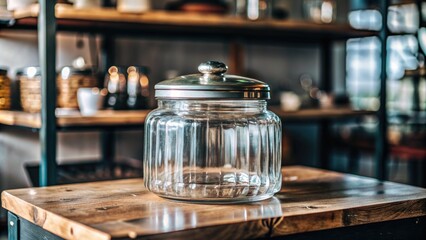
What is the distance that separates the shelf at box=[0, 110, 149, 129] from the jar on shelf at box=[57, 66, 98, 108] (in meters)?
0.06

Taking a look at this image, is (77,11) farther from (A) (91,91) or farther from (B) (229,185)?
(B) (229,185)

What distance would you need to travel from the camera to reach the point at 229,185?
159cm

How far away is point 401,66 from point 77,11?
11.2ft

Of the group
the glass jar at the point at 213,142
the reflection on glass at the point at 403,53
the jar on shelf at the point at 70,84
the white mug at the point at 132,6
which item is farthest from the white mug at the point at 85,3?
the reflection on glass at the point at 403,53

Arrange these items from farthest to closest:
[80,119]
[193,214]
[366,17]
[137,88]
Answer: [366,17] < [137,88] < [80,119] < [193,214]

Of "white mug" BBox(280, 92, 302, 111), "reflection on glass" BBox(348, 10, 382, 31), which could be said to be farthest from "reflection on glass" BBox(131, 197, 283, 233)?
"reflection on glass" BBox(348, 10, 382, 31)

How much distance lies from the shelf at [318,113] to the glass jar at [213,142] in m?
1.66

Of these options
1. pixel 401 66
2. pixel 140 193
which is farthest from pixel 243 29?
pixel 401 66

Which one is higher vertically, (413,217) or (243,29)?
(243,29)

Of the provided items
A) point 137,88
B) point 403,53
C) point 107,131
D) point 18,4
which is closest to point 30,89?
point 18,4

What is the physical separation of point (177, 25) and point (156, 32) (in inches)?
14.0

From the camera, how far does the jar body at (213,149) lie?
5.11 ft

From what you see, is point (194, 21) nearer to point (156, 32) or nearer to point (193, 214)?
point (156, 32)

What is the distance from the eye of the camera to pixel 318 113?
3449 millimetres
